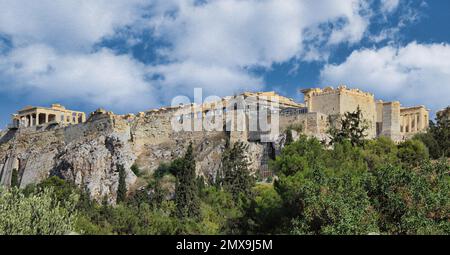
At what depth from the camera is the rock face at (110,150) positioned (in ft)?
134

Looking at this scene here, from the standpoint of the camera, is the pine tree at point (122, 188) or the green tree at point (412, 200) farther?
the pine tree at point (122, 188)

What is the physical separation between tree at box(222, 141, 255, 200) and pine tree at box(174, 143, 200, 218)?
185 centimetres

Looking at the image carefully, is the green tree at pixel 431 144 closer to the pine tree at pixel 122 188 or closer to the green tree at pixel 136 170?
the green tree at pixel 136 170

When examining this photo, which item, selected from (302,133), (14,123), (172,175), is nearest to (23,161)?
(14,123)

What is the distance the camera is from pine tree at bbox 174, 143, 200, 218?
1228 inches

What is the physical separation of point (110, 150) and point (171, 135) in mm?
4250

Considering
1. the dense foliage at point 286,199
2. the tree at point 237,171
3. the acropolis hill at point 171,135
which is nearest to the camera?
the dense foliage at point 286,199

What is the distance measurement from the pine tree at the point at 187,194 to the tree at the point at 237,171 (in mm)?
1853

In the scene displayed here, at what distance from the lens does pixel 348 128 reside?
119 ft

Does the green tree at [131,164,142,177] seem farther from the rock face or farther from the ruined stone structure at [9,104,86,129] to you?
the ruined stone structure at [9,104,86,129]

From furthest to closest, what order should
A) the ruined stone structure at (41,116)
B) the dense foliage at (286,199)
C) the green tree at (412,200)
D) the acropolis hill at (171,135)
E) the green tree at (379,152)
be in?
the ruined stone structure at (41,116)
the acropolis hill at (171,135)
the green tree at (379,152)
the dense foliage at (286,199)
the green tree at (412,200)

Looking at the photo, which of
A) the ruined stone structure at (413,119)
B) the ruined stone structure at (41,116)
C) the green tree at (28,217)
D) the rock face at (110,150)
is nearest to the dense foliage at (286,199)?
the green tree at (28,217)

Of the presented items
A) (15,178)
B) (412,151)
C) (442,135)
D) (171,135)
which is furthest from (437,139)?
(15,178)
